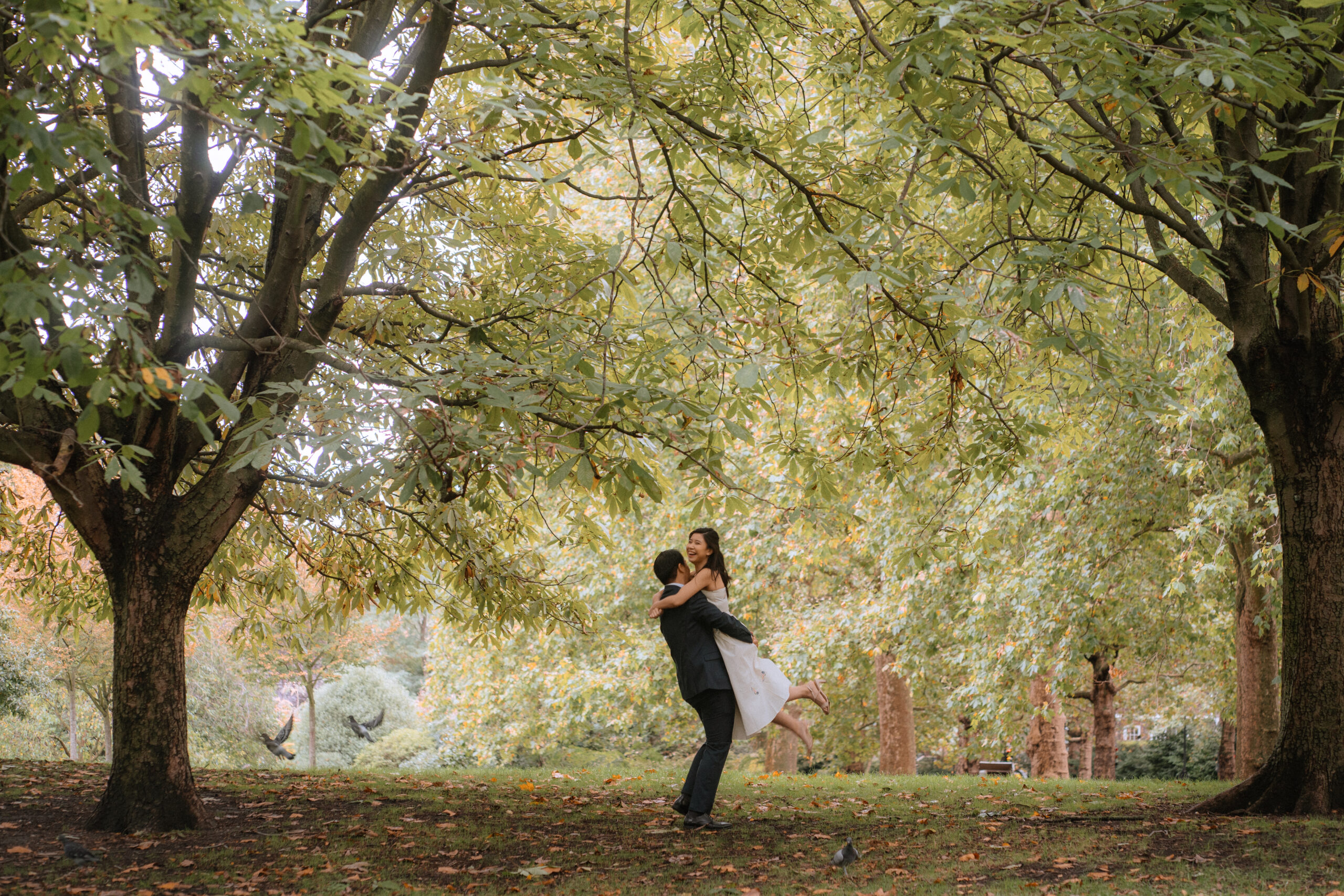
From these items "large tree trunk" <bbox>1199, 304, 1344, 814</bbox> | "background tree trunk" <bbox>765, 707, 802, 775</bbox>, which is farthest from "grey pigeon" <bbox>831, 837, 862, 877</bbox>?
"background tree trunk" <bbox>765, 707, 802, 775</bbox>

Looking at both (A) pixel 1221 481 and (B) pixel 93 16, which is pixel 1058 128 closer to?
(B) pixel 93 16

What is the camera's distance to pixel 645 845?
5.59m

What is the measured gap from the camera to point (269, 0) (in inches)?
149

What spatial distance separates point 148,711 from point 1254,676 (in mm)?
10469

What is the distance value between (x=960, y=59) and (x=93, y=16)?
417 cm

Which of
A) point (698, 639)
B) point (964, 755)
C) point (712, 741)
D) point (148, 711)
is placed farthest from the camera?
point (964, 755)

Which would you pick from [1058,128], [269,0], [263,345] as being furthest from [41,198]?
[1058,128]

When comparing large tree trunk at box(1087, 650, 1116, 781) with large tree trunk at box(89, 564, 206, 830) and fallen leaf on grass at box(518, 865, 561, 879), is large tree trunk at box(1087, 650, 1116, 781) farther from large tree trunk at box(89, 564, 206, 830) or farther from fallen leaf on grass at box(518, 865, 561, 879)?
large tree trunk at box(89, 564, 206, 830)

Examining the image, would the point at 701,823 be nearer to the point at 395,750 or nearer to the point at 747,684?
the point at 747,684

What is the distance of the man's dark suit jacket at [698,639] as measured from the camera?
5984mm

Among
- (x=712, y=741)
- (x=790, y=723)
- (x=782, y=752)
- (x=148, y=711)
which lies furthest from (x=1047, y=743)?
(x=148, y=711)

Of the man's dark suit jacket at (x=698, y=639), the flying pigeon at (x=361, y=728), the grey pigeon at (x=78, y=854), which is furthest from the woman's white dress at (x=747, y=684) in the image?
the flying pigeon at (x=361, y=728)

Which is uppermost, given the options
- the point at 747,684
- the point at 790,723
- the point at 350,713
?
the point at 747,684

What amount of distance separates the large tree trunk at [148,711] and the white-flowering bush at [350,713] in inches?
876
